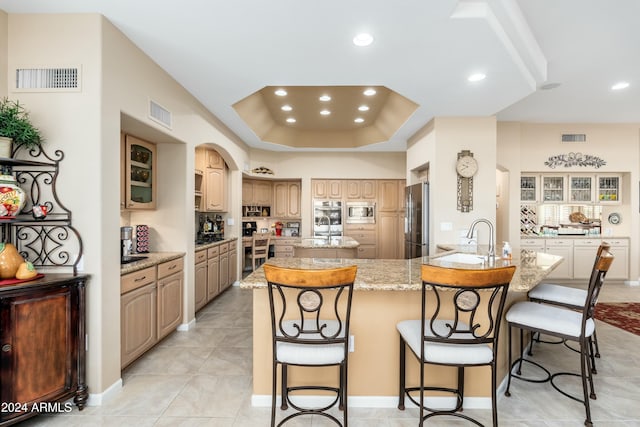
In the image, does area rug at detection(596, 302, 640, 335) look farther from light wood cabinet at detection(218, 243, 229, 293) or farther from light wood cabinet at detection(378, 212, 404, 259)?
light wood cabinet at detection(218, 243, 229, 293)

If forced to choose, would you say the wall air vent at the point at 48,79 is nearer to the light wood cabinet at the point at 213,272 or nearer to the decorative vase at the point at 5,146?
the decorative vase at the point at 5,146

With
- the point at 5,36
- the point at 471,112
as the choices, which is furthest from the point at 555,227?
the point at 5,36

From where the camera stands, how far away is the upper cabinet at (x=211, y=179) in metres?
5.11

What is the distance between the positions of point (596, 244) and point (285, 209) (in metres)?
6.31

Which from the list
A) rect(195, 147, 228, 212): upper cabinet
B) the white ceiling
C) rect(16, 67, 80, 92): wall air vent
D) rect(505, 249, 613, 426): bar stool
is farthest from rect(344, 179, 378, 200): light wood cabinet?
rect(16, 67, 80, 92): wall air vent

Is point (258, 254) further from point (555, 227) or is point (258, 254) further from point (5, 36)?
point (555, 227)

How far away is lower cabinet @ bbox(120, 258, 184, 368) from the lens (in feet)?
8.74

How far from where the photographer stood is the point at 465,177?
15.2 ft

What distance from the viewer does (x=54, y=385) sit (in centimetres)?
207

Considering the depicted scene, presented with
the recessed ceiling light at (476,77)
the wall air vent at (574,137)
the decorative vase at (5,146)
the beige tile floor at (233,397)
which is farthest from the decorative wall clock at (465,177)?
the decorative vase at (5,146)

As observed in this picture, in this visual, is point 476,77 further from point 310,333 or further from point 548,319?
point 310,333

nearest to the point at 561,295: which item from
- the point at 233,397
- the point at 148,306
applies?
the point at 233,397

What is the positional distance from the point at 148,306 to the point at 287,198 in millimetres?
5140

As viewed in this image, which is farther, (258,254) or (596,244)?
(258,254)
